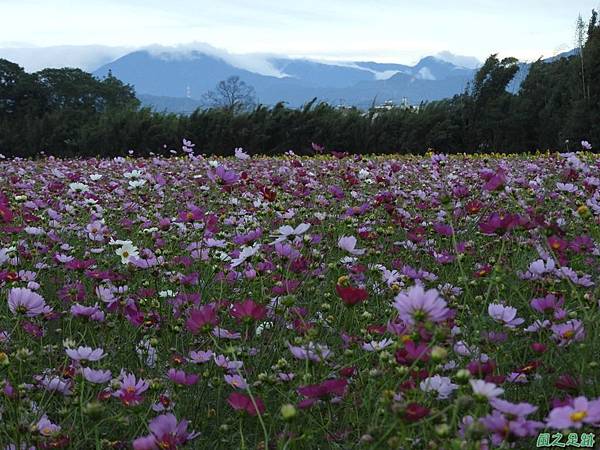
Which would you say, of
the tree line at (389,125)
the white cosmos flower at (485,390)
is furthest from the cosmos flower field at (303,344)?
the tree line at (389,125)

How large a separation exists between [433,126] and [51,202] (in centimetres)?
1168

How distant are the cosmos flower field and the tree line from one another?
10.8 metres

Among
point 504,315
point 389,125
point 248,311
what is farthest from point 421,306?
point 389,125

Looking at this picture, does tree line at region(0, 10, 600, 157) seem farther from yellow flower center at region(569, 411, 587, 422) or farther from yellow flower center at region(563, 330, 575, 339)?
yellow flower center at region(569, 411, 587, 422)

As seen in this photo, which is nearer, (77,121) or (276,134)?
(276,134)

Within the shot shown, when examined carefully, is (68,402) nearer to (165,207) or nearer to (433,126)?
(165,207)

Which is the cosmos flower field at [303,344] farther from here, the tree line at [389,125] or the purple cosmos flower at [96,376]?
the tree line at [389,125]

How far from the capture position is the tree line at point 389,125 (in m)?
13.5

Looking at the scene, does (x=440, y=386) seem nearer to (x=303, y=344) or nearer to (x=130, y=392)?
(x=303, y=344)

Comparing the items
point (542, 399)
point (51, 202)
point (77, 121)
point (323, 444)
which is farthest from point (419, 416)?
point (77, 121)

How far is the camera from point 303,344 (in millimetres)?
1294

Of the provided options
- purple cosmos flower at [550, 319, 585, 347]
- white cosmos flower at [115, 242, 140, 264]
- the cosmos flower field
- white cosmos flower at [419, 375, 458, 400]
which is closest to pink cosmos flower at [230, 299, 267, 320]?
the cosmos flower field

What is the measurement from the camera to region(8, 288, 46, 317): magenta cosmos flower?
52.6 inches

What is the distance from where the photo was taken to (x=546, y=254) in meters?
1.79
